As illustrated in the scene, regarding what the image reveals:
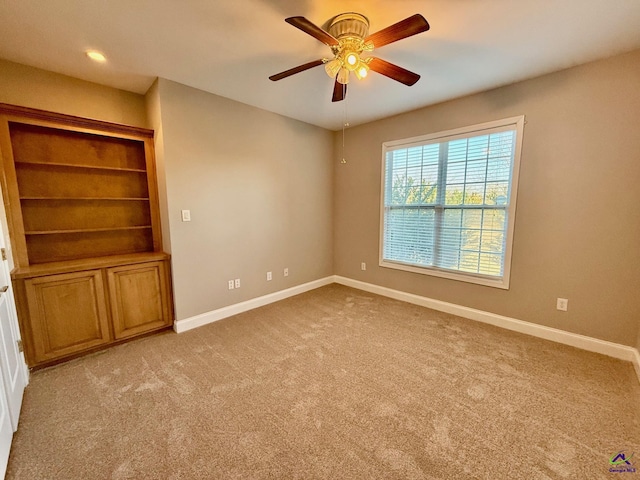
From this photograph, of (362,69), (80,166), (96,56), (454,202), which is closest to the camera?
(362,69)

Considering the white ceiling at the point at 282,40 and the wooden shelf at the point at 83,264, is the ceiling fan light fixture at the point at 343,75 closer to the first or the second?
the white ceiling at the point at 282,40

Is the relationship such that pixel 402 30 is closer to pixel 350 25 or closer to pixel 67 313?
pixel 350 25

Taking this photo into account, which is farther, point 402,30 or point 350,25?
point 350,25

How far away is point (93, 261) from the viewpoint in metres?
2.43

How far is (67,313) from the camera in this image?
2.23 metres

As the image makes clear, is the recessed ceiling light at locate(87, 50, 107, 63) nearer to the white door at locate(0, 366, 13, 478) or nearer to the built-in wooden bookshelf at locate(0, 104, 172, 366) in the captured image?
the built-in wooden bookshelf at locate(0, 104, 172, 366)

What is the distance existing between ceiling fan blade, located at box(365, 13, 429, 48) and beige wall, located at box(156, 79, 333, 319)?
198 centimetres

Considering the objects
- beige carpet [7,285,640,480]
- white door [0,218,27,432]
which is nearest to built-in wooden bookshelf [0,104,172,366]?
white door [0,218,27,432]

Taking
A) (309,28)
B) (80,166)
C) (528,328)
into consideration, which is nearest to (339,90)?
(309,28)

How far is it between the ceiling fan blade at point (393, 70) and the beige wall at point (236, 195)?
6.08 ft

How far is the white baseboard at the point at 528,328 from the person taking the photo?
7.38 feet

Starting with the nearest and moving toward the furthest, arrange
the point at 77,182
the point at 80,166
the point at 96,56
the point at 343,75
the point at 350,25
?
the point at 350,25 < the point at 343,75 < the point at 96,56 < the point at 80,166 < the point at 77,182

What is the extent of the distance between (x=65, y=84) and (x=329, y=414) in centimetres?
369

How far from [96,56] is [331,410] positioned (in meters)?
3.31
